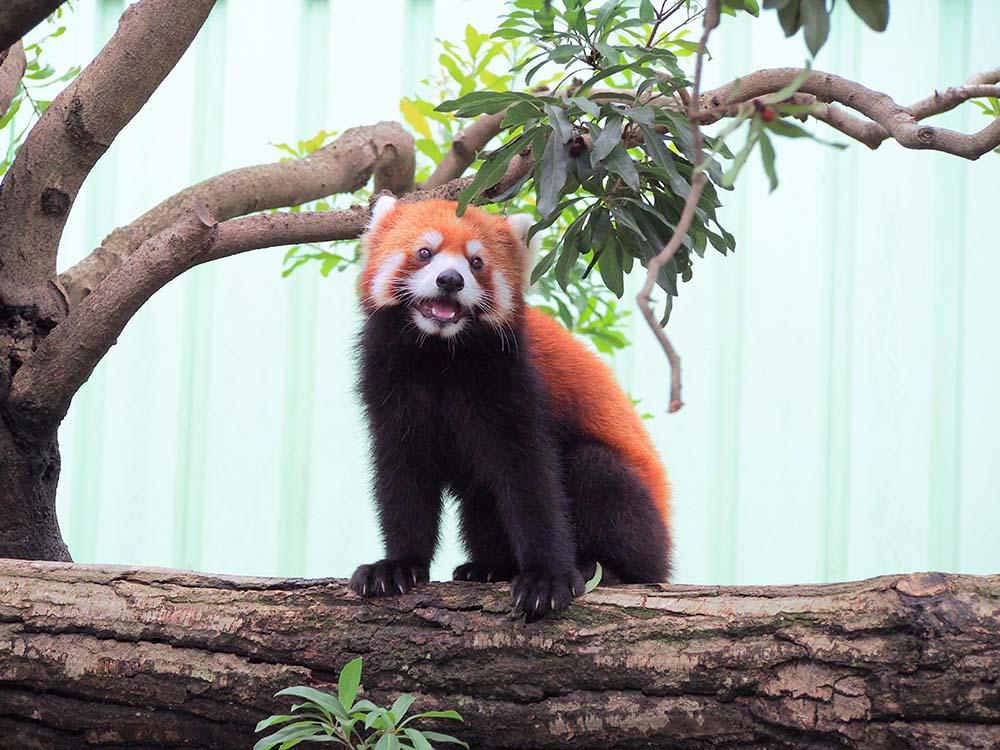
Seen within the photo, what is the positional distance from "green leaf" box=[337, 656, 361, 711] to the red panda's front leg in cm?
65

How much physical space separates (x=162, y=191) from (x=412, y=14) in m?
1.21

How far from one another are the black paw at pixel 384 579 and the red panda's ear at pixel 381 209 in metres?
0.94

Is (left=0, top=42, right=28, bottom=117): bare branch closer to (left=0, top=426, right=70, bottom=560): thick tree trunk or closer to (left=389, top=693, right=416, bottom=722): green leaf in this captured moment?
(left=0, top=426, right=70, bottom=560): thick tree trunk

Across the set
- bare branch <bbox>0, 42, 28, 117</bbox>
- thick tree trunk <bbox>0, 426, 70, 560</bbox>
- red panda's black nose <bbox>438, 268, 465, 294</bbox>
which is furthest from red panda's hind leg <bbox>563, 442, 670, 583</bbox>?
bare branch <bbox>0, 42, 28, 117</bbox>

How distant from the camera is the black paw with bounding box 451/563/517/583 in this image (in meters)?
2.75

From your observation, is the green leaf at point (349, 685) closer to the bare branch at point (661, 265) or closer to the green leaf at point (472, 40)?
the bare branch at point (661, 265)

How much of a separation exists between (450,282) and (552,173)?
1.63ft

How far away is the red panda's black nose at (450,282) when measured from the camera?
2658 millimetres

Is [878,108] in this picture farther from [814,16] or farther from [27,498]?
[27,498]

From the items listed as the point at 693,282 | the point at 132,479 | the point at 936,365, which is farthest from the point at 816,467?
the point at 132,479

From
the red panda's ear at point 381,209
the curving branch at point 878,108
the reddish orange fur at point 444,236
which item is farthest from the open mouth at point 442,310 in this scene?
the curving branch at point 878,108

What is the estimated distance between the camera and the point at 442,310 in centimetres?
267

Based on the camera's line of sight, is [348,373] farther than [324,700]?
Yes

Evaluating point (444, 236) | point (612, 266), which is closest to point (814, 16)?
point (612, 266)
